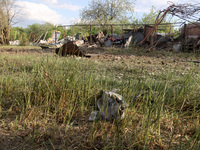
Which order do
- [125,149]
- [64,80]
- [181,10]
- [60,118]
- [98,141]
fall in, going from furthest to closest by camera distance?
1. [181,10]
2. [64,80]
3. [60,118]
4. [98,141]
5. [125,149]

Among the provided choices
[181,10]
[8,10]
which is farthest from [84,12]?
[181,10]

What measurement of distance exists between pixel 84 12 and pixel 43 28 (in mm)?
13110

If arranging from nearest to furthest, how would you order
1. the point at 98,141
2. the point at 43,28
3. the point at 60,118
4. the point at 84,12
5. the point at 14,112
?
the point at 98,141 → the point at 60,118 → the point at 14,112 → the point at 84,12 → the point at 43,28

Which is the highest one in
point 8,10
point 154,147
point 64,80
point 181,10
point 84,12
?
point 84,12

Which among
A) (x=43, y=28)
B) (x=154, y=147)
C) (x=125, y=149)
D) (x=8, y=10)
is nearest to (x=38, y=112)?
(x=125, y=149)

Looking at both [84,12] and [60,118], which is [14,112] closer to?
[60,118]

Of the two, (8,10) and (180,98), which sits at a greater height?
(8,10)

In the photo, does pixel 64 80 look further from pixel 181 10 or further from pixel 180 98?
pixel 181 10

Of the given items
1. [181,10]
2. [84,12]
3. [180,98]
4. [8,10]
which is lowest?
[180,98]

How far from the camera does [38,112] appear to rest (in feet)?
5.63

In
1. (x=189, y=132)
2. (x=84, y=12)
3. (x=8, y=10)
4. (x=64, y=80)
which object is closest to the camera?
(x=189, y=132)

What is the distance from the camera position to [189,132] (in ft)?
5.05

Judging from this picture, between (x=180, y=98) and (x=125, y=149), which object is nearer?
(x=125, y=149)

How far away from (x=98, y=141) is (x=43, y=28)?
3919 centimetres
